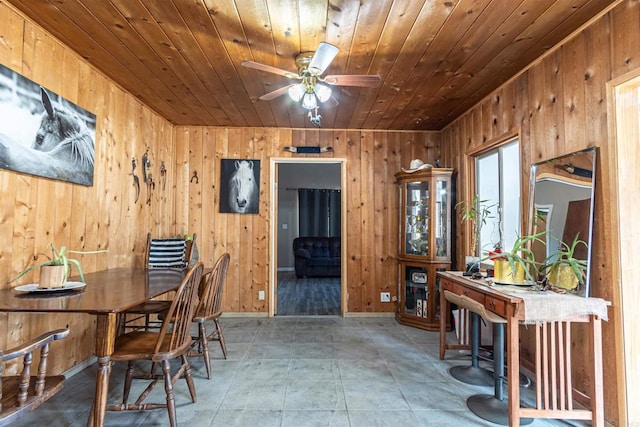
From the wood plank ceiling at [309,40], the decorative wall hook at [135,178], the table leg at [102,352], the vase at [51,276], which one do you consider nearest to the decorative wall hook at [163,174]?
the decorative wall hook at [135,178]

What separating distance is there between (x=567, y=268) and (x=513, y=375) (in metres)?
0.73

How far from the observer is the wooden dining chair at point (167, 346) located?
1.80m

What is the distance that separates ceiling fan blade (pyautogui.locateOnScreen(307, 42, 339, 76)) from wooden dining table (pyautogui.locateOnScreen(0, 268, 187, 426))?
169 cm

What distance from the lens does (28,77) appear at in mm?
2098

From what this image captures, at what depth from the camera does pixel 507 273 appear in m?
2.22

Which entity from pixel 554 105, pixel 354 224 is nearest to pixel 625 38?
pixel 554 105

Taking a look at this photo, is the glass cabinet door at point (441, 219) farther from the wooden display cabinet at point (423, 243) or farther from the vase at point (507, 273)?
the vase at point (507, 273)

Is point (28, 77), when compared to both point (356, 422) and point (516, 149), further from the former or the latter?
point (516, 149)

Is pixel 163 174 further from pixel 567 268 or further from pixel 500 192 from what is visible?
pixel 567 268

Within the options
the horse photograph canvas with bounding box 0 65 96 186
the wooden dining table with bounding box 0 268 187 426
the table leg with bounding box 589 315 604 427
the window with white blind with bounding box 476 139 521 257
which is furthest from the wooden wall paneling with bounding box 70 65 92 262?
the table leg with bounding box 589 315 604 427

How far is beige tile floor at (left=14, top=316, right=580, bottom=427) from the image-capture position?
2.00 m

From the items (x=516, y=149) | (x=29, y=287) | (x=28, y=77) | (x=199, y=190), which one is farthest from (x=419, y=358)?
(x=28, y=77)

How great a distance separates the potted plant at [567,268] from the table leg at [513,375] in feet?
1.58

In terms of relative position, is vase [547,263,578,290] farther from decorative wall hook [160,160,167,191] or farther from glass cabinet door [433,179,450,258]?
decorative wall hook [160,160,167,191]
